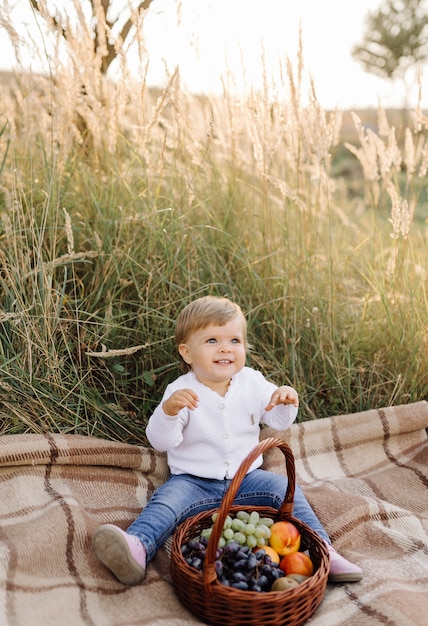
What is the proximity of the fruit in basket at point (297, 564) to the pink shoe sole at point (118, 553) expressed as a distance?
0.38m

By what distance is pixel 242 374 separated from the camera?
2381mm

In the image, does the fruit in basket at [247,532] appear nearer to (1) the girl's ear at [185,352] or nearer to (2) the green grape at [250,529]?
(2) the green grape at [250,529]

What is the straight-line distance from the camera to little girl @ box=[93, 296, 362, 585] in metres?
2.13

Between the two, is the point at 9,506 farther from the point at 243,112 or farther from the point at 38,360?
the point at 243,112

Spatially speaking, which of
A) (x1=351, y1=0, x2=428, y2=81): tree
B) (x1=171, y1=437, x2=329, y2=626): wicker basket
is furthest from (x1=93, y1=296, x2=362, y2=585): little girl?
(x1=351, y1=0, x2=428, y2=81): tree

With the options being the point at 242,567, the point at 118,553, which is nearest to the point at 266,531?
the point at 242,567

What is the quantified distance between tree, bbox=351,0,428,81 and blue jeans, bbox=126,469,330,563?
18.4 meters

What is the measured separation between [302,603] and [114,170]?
6.52ft

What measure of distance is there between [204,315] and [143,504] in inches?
25.9

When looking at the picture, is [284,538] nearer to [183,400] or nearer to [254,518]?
[254,518]

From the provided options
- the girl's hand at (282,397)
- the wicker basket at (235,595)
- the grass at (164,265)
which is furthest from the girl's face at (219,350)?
the wicker basket at (235,595)

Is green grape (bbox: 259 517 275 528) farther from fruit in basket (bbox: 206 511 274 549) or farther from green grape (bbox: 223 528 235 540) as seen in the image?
green grape (bbox: 223 528 235 540)

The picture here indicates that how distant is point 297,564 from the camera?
1.85m

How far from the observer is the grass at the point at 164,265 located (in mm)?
2598
